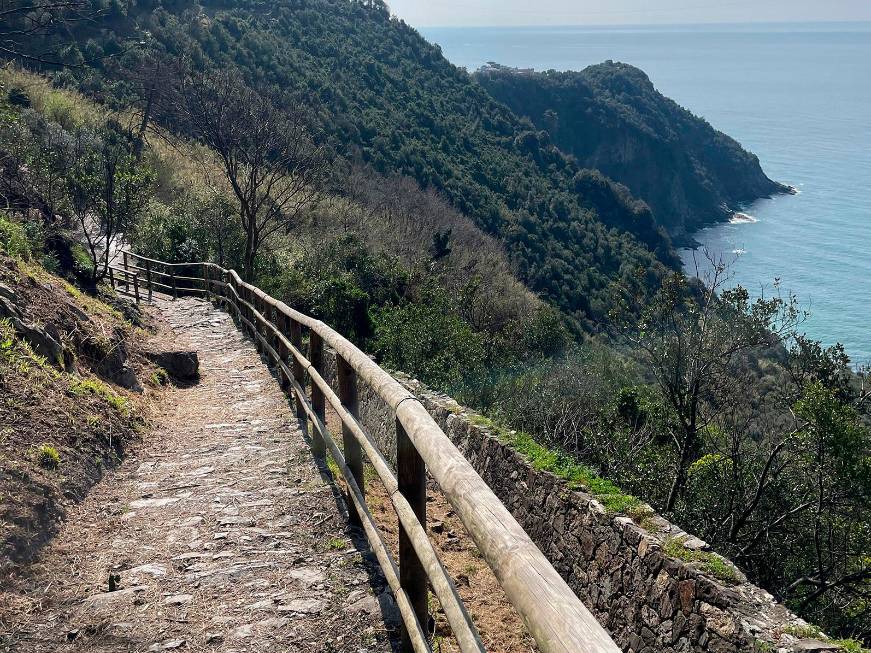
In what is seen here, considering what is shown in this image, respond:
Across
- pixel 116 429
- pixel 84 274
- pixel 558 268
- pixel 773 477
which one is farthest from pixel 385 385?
pixel 558 268

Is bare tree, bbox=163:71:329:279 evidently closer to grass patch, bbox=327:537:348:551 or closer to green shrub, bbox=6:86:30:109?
green shrub, bbox=6:86:30:109

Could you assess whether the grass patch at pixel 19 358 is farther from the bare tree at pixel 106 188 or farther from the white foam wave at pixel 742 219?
the white foam wave at pixel 742 219

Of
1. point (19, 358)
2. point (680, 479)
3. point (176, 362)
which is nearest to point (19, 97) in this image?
point (176, 362)

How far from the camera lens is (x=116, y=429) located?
580 cm

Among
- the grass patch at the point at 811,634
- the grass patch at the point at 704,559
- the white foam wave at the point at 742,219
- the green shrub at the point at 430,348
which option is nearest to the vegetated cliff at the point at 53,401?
the grass patch at the point at 704,559

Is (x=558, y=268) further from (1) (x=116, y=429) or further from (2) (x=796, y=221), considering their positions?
(2) (x=796, y=221)

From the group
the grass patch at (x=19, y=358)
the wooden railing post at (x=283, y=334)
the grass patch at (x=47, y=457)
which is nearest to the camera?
the grass patch at (x=47, y=457)

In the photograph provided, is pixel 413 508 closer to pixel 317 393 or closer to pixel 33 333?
pixel 317 393

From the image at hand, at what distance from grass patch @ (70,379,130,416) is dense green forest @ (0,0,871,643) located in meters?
2.73

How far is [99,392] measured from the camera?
6.16 m

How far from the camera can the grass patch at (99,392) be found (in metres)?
5.85

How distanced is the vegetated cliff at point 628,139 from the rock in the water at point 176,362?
129m

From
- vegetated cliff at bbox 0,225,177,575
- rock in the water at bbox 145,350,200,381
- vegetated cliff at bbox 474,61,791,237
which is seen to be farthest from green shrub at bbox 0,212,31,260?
vegetated cliff at bbox 474,61,791,237

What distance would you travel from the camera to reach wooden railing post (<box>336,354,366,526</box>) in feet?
12.3
